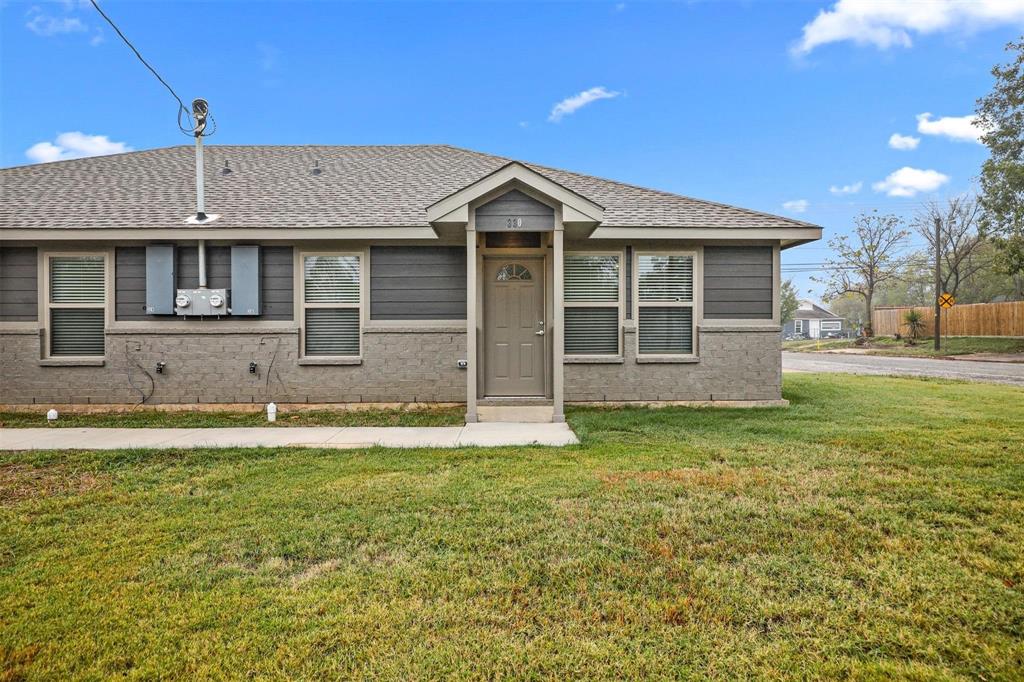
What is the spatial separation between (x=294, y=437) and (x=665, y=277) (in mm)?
5751

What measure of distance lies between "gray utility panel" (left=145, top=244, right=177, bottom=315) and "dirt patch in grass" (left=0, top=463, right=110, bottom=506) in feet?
10.9

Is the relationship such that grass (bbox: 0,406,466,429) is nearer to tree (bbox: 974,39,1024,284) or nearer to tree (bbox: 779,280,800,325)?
tree (bbox: 974,39,1024,284)

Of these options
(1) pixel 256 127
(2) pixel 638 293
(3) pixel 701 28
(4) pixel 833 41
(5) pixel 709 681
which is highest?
(4) pixel 833 41

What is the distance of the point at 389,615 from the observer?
2.04 metres

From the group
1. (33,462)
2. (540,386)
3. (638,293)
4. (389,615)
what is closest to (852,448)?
(638,293)

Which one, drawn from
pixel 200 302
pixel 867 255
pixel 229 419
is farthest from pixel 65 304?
pixel 867 255

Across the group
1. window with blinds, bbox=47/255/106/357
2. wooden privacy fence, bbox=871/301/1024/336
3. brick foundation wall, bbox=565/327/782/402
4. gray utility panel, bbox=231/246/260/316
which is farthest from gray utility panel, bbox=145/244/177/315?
wooden privacy fence, bbox=871/301/1024/336

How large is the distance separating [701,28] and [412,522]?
1366cm

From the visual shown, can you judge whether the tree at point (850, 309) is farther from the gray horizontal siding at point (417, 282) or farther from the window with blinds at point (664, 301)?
the gray horizontal siding at point (417, 282)

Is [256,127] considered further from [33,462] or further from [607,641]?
[607,641]

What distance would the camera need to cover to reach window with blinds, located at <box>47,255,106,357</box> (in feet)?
23.9

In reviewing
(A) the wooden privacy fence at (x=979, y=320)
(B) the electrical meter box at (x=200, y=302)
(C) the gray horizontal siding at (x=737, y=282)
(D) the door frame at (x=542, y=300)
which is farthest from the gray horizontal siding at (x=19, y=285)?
(A) the wooden privacy fence at (x=979, y=320)

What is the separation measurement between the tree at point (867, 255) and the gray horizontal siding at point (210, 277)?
121ft

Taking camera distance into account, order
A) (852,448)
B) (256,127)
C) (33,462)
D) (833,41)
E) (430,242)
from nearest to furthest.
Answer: (33,462) → (852,448) → (430,242) → (256,127) → (833,41)
